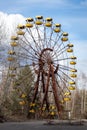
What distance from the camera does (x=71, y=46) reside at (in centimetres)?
2530

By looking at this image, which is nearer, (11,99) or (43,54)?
(43,54)

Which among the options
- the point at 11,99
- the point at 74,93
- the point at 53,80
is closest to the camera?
the point at 53,80

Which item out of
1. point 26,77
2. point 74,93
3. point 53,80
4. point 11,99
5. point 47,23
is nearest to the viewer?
point 53,80

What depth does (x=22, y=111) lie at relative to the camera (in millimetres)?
26766

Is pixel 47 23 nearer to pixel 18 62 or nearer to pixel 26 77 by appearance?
pixel 26 77

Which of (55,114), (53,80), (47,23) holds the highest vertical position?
(47,23)

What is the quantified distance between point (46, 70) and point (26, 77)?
130 inches

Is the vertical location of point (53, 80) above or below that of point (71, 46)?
below

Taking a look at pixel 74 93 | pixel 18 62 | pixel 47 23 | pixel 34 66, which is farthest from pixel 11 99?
pixel 74 93

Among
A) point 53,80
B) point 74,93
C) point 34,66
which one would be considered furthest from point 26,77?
point 74,93

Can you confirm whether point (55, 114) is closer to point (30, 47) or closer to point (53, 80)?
point (53, 80)

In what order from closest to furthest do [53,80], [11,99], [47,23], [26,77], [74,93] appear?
[53,80]
[47,23]
[26,77]
[11,99]
[74,93]

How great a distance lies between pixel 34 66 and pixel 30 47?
1.71 meters

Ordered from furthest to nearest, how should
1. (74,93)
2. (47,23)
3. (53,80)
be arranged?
(74,93) → (47,23) → (53,80)
